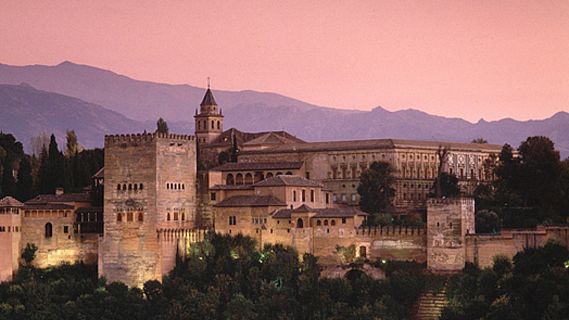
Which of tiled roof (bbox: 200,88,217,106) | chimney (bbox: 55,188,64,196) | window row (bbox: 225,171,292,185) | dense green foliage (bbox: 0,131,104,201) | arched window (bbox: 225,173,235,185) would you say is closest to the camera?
chimney (bbox: 55,188,64,196)

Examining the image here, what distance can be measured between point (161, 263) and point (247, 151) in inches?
692

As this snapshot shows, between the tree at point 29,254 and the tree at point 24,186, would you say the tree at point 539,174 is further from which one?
the tree at point 24,186

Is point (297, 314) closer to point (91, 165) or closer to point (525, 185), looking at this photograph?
point (525, 185)

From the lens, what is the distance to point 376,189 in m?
58.8

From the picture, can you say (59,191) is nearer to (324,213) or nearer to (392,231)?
(324,213)

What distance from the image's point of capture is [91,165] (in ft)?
207

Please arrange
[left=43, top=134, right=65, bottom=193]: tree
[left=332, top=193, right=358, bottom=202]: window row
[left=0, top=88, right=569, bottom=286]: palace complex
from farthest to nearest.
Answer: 1. [left=332, top=193, right=358, bottom=202]: window row
2. [left=43, top=134, right=65, bottom=193]: tree
3. [left=0, top=88, right=569, bottom=286]: palace complex

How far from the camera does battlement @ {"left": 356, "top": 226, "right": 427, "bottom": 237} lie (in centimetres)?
4844

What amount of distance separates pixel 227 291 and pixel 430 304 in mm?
8155

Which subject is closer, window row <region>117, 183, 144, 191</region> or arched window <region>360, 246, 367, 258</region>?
arched window <region>360, 246, 367, 258</region>

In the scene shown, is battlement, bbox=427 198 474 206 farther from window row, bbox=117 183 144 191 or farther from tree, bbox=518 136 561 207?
window row, bbox=117 183 144 191

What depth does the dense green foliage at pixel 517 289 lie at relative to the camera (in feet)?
131

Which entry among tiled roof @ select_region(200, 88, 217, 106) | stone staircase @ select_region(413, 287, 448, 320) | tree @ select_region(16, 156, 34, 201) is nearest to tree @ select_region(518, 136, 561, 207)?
stone staircase @ select_region(413, 287, 448, 320)

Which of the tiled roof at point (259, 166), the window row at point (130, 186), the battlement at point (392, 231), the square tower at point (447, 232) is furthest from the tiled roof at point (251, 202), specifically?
the square tower at point (447, 232)
